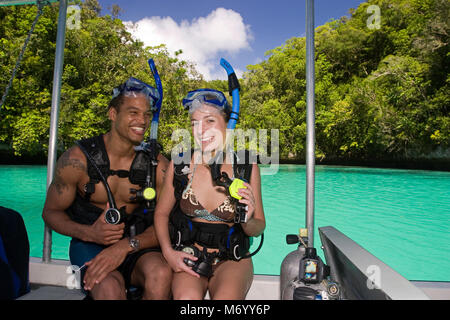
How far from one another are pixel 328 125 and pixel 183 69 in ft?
37.6

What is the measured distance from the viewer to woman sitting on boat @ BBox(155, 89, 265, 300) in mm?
1473

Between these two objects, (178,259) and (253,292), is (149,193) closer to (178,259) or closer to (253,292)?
(178,259)

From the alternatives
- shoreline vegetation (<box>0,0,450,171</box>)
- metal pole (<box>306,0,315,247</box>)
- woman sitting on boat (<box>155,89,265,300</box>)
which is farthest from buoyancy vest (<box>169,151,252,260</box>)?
shoreline vegetation (<box>0,0,450,171</box>)

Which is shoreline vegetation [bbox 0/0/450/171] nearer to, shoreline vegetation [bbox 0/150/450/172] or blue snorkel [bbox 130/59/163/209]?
shoreline vegetation [bbox 0/150/450/172]

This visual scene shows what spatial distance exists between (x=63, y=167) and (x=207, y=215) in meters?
0.95

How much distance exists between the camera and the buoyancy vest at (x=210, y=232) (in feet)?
4.99

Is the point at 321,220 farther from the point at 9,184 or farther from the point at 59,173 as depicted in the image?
the point at 9,184

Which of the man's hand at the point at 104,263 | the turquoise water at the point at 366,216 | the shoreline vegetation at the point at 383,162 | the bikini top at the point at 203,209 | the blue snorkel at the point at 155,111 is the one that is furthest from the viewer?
→ the shoreline vegetation at the point at 383,162

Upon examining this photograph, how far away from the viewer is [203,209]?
5.24 ft

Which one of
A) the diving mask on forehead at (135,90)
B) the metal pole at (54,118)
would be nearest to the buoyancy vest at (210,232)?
the diving mask on forehead at (135,90)

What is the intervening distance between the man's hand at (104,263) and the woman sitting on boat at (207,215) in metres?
0.23

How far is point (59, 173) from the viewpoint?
1.74 meters

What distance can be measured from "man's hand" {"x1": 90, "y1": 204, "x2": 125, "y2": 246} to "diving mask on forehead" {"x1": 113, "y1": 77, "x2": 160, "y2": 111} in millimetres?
813

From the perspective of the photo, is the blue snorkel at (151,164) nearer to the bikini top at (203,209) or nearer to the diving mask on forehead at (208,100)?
the bikini top at (203,209)
